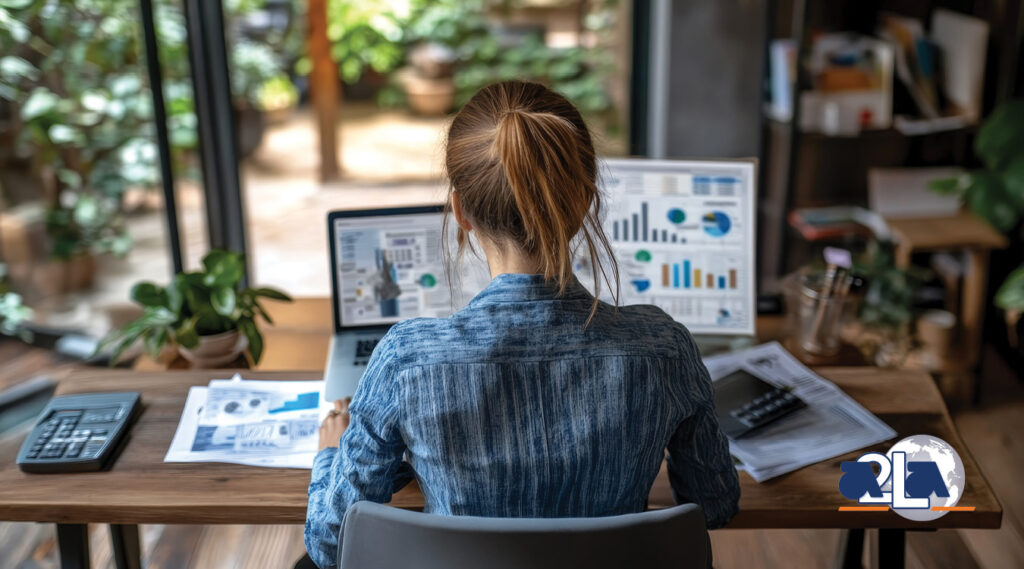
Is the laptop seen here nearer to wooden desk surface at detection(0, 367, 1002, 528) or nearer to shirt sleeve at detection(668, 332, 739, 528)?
wooden desk surface at detection(0, 367, 1002, 528)

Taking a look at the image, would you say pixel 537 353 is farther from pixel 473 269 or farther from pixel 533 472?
pixel 473 269

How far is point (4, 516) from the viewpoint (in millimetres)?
1237

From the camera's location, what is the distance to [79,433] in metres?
1.36

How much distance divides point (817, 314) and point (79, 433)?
1246mm

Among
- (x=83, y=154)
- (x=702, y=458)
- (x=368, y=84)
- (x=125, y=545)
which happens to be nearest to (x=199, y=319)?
(x=125, y=545)

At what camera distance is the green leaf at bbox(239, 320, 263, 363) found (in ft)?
5.36

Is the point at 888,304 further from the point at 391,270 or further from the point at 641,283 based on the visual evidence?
the point at 391,270

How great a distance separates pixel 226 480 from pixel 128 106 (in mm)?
2199

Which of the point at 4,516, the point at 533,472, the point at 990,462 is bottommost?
the point at 990,462

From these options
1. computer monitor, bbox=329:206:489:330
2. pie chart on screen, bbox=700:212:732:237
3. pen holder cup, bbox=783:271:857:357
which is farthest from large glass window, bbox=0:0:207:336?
pen holder cup, bbox=783:271:857:357

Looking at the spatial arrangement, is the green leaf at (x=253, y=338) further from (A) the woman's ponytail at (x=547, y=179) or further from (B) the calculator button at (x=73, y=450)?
(A) the woman's ponytail at (x=547, y=179)

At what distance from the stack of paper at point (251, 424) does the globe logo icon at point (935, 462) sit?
0.83 m

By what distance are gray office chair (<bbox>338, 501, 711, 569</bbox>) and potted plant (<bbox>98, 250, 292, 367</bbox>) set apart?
0.81 metres

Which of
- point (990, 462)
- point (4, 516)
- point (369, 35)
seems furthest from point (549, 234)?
point (369, 35)
